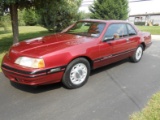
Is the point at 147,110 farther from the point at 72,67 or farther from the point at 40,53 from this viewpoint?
the point at 40,53

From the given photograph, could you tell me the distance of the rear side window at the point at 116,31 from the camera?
5008mm

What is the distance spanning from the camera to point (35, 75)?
3.57 meters

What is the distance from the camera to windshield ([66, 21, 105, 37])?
4.89 meters

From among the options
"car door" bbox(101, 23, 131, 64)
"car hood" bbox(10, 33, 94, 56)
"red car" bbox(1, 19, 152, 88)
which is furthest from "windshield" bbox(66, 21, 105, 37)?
"car hood" bbox(10, 33, 94, 56)

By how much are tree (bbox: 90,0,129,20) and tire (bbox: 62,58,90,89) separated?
15572mm

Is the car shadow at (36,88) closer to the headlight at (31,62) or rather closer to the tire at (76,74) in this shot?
the tire at (76,74)

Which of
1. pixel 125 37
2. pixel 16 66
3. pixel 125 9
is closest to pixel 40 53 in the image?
pixel 16 66

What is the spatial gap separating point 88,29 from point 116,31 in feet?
2.57

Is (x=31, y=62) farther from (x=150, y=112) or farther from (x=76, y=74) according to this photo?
(x=150, y=112)

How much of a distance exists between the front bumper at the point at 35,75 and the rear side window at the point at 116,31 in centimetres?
175

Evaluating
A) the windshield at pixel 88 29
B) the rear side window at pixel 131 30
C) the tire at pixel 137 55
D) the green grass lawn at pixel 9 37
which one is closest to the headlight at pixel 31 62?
the windshield at pixel 88 29

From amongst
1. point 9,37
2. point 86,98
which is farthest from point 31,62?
point 9,37

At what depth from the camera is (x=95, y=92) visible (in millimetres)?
4086

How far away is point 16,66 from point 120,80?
2498 mm
